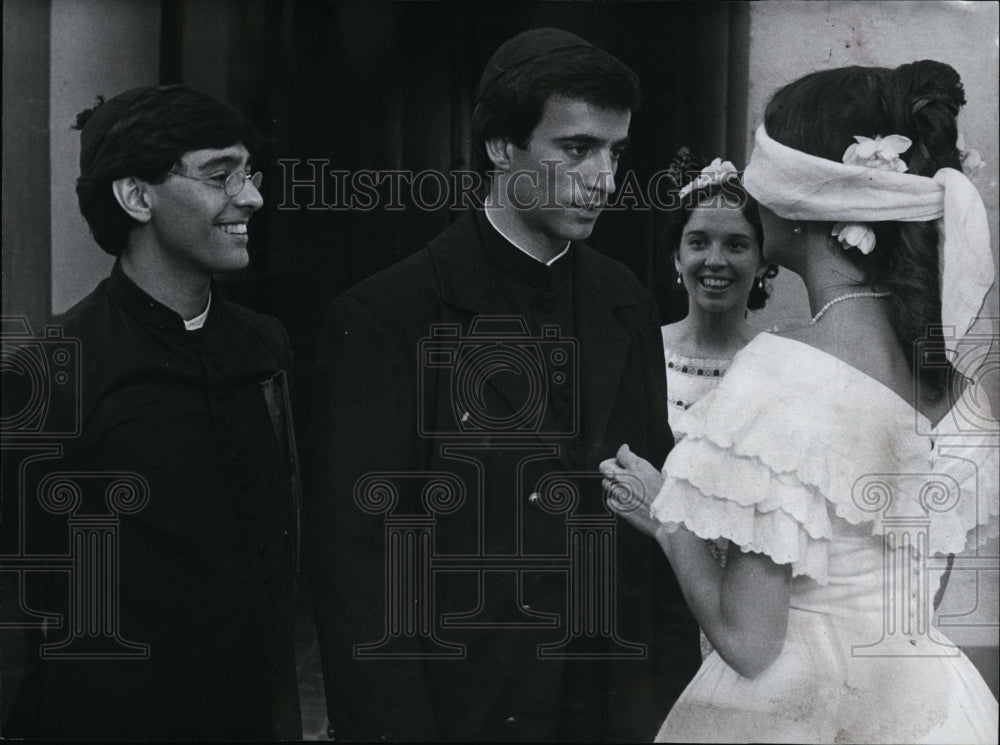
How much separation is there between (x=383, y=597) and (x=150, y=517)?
755mm

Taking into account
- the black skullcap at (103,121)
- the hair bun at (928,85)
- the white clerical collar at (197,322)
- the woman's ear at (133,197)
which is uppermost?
the hair bun at (928,85)

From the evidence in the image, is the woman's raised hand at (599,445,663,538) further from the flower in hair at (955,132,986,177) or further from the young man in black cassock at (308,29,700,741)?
the flower in hair at (955,132,986,177)

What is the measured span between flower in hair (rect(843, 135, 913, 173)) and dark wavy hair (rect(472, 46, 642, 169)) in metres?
0.69

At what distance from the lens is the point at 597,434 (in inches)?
170

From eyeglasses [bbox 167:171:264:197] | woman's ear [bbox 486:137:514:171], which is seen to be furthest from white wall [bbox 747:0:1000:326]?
eyeglasses [bbox 167:171:264:197]

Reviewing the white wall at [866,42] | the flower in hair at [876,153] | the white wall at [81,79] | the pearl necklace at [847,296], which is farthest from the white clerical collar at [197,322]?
the flower in hair at [876,153]

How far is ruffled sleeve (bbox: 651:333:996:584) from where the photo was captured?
13.1ft

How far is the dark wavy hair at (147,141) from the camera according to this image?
4250mm

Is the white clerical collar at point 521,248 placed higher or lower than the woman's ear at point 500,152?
lower

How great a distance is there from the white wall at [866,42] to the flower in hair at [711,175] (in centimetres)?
18

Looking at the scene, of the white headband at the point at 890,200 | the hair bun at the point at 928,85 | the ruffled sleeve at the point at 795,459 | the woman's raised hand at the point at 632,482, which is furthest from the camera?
the woman's raised hand at the point at 632,482

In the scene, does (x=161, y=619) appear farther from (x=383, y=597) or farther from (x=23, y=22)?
(x=23, y=22)

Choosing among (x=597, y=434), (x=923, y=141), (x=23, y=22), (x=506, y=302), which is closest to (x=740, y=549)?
(x=597, y=434)

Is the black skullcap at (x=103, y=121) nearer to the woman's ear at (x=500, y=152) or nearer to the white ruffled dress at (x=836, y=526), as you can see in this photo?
the woman's ear at (x=500, y=152)
